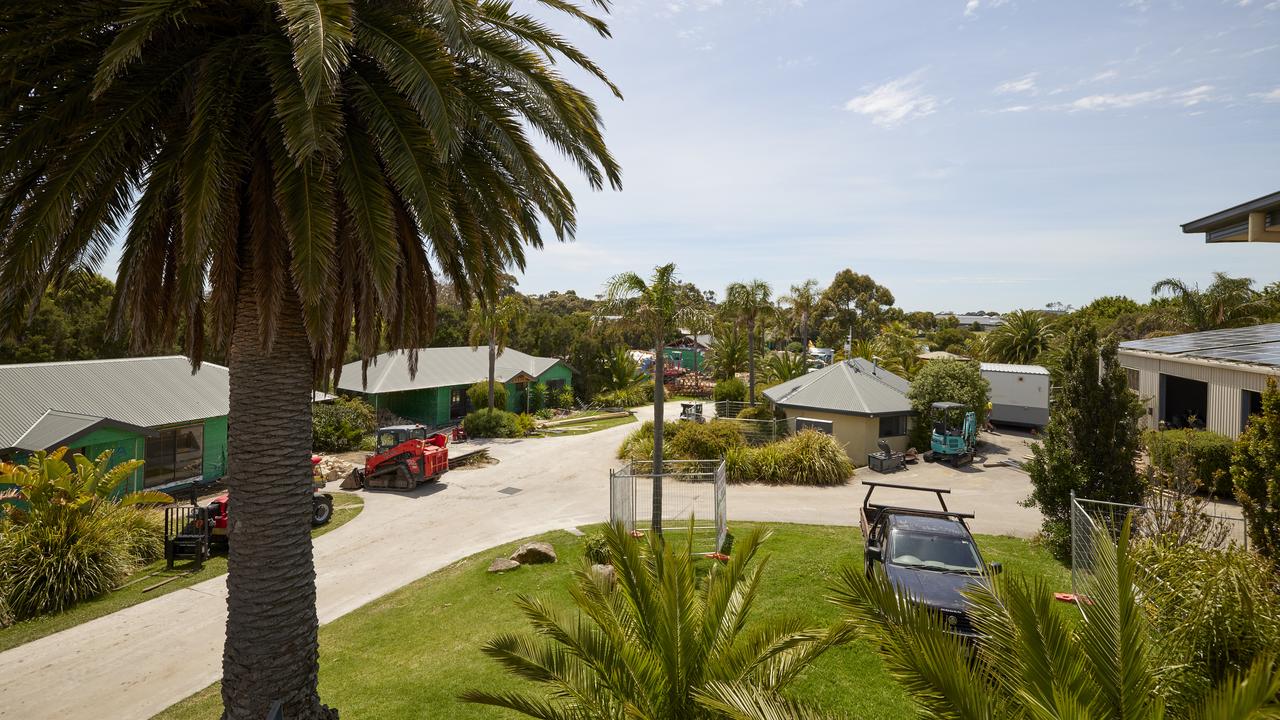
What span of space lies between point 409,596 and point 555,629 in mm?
7554

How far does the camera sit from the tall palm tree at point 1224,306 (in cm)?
3319

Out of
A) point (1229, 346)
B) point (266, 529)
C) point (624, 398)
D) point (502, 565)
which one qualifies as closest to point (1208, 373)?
point (1229, 346)

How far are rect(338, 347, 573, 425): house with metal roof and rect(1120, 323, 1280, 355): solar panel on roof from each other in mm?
30512

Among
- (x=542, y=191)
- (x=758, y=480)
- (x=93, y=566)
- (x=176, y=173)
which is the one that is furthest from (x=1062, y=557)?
(x=93, y=566)

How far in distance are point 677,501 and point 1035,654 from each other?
15.3 metres

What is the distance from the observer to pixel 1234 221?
26.2ft

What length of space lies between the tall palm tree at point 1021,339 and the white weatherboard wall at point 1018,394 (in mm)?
10045

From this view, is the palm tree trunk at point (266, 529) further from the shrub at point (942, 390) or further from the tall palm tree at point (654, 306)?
the shrub at point (942, 390)

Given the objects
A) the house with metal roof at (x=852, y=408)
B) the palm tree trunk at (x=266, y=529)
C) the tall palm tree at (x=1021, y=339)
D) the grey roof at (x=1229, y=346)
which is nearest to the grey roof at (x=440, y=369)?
the house with metal roof at (x=852, y=408)

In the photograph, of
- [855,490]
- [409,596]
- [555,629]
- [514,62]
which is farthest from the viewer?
[855,490]

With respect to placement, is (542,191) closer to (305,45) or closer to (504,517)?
(305,45)

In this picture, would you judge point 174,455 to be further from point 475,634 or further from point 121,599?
point 475,634

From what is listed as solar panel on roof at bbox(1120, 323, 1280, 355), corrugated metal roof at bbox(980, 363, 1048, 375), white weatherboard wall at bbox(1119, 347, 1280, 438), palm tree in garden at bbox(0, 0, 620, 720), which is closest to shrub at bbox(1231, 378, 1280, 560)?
white weatherboard wall at bbox(1119, 347, 1280, 438)

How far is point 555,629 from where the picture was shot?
5.70 meters
